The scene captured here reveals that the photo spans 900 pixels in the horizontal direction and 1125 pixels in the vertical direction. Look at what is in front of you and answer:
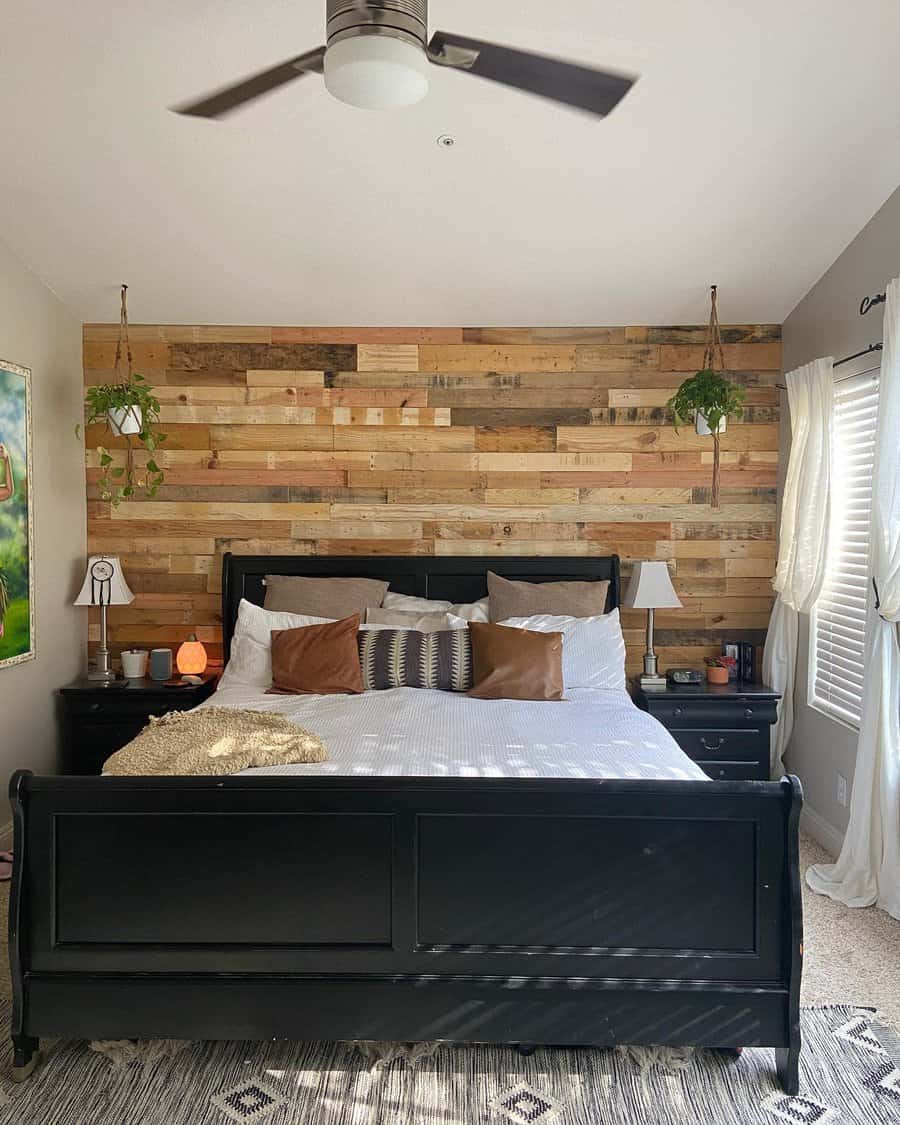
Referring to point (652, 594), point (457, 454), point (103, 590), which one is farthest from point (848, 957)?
point (103, 590)

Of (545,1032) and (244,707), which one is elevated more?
(244,707)

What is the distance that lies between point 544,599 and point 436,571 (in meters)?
0.61

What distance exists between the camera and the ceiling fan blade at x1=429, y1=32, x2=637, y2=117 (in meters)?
2.13

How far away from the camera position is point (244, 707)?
3.73 metres

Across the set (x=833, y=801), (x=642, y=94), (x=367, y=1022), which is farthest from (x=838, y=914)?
(x=642, y=94)

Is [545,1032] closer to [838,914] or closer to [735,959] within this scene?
[735,959]

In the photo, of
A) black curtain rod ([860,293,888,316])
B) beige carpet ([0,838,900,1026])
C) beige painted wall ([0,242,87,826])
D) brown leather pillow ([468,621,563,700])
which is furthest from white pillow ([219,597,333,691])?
black curtain rod ([860,293,888,316])

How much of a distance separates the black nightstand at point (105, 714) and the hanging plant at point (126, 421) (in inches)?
40.6

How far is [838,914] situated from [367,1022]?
1.96 meters

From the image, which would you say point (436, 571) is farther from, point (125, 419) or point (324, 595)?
point (125, 419)

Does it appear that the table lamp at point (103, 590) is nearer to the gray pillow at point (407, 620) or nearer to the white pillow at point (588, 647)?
the gray pillow at point (407, 620)

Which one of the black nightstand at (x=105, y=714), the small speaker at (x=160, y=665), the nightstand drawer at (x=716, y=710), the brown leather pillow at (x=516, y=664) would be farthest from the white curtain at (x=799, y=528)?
the small speaker at (x=160, y=665)

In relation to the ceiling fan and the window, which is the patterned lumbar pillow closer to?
the window

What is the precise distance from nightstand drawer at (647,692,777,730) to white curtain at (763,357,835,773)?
7.3 inches
